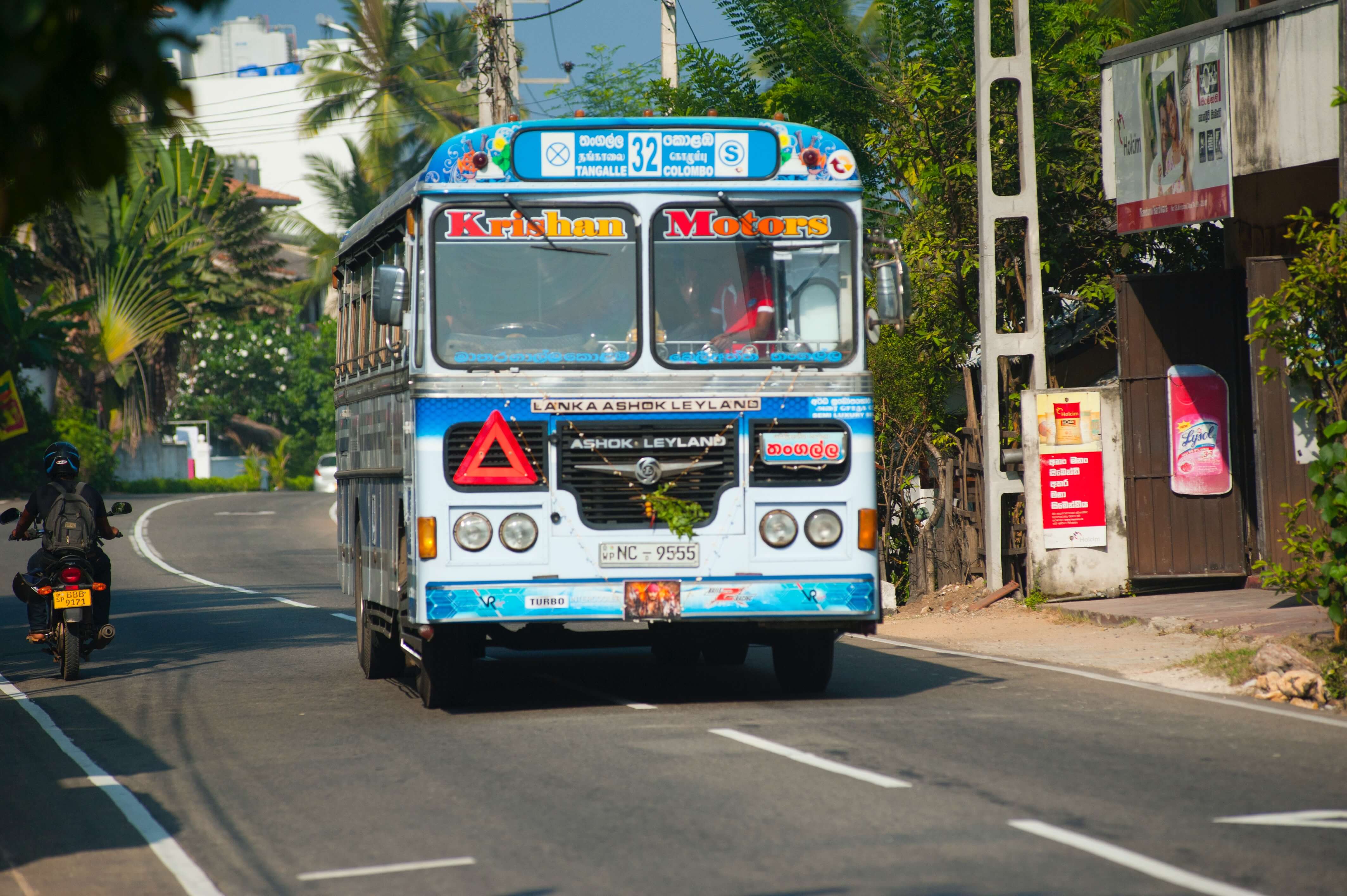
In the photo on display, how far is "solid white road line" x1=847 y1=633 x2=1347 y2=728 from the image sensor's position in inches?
366

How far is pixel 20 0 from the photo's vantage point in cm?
336

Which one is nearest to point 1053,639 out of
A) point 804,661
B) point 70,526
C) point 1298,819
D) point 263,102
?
point 804,661

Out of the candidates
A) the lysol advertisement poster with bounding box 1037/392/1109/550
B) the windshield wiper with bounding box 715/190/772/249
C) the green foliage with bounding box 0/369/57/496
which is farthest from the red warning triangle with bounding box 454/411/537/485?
the green foliage with bounding box 0/369/57/496

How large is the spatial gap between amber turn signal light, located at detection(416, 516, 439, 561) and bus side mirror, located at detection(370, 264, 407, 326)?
117cm

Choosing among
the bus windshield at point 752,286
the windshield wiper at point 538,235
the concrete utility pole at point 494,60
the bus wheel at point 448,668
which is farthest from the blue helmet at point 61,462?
the concrete utility pole at point 494,60

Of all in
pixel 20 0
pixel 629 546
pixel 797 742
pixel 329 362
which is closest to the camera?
pixel 20 0

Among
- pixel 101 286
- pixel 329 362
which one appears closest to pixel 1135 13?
pixel 101 286

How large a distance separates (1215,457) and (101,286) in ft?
149

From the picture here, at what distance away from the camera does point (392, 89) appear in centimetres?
5231

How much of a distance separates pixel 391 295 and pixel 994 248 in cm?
872

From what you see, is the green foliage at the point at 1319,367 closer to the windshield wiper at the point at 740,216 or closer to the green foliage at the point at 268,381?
the windshield wiper at the point at 740,216

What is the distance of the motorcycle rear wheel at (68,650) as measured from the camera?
12930 mm

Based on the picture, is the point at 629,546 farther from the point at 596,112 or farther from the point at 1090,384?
the point at 596,112

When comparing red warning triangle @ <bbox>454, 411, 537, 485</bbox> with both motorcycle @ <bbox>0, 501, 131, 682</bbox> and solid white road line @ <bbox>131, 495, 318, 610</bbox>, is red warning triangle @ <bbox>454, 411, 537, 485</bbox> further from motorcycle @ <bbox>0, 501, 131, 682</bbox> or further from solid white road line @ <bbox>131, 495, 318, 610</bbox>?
solid white road line @ <bbox>131, 495, 318, 610</bbox>
